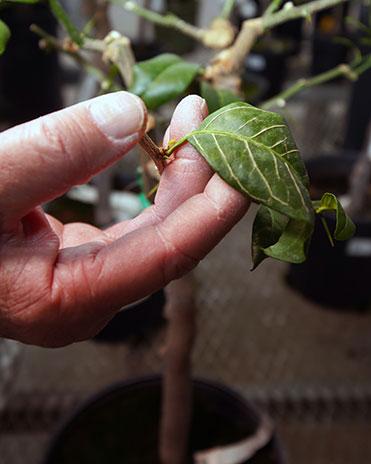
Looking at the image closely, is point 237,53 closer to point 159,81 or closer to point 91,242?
point 159,81

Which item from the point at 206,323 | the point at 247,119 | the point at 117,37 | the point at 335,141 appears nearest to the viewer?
the point at 247,119

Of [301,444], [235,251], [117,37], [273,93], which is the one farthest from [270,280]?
[273,93]

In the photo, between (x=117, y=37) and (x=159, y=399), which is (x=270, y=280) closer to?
(x=159, y=399)

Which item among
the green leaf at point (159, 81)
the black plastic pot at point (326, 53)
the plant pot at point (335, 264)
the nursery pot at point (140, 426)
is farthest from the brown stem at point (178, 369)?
the black plastic pot at point (326, 53)

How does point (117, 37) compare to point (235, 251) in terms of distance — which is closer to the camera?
point (117, 37)

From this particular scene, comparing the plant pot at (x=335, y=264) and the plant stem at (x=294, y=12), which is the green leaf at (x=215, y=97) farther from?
the plant pot at (x=335, y=264)

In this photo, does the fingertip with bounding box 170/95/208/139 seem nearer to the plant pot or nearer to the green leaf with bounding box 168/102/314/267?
the green leaf with bounding box 168/102/314/267

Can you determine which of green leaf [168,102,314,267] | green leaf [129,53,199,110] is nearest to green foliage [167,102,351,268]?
green leaf [168,102,314,267]
